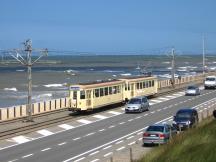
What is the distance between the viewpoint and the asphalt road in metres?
27.9

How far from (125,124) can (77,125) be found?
144 inches

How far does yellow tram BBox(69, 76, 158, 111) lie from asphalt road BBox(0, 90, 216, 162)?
2769 mm

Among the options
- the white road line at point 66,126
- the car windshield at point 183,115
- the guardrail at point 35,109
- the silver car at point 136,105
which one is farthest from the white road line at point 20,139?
the silver car at point 136,105

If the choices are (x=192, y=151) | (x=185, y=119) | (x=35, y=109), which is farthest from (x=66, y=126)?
(x=192, y=151)

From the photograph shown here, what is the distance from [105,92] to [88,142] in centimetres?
1803

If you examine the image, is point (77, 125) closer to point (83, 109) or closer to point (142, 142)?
point (83, 109)

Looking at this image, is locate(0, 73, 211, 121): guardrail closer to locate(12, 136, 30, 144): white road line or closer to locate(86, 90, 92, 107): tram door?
locate(86, 90, 92, 107): tram door

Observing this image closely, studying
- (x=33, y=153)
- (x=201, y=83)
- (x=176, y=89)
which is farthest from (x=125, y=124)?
(x=201, y=83)

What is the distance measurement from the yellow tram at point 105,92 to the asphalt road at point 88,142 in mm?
2769

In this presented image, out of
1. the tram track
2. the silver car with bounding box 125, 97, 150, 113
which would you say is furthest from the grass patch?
the silver car with bounding box 125, 97, 150, 113

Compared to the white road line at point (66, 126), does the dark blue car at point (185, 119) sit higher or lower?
higher

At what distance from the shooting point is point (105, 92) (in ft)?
165

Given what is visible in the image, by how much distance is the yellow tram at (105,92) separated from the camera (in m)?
46.3

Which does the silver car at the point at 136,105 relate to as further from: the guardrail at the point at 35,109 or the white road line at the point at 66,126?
the white road line at the point at 66,126
